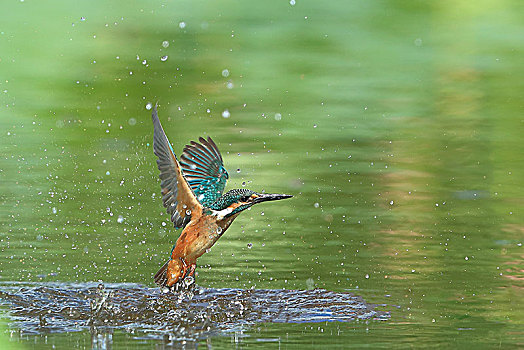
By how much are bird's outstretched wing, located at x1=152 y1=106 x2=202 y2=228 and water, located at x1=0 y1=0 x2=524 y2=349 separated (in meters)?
0.45

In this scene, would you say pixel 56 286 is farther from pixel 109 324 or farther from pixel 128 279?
pixel 109 324

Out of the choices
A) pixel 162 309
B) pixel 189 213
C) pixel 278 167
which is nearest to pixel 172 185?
pixel 189 213

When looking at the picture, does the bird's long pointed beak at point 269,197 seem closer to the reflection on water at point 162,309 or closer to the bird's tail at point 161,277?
the reflection on water at point 162,309

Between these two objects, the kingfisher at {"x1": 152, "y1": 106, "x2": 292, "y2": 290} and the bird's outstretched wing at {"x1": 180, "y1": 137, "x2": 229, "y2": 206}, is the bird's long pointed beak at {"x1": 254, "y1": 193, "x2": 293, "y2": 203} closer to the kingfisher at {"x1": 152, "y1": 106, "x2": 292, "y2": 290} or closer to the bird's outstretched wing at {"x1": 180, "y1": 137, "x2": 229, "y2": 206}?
the kingfisher at {"x1": 152, "y1": 106, "x2": 292, "y2": 290}

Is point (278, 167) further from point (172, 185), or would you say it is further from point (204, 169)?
point (172, 185)

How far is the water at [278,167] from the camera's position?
567 centimetres

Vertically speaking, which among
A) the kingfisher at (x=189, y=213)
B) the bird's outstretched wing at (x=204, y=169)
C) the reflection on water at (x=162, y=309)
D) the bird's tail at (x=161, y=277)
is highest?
the bird's outstretched wing at (x=204, y=169)

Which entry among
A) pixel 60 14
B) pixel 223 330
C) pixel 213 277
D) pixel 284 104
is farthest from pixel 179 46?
pixel 223 330

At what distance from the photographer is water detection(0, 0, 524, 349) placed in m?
5.67

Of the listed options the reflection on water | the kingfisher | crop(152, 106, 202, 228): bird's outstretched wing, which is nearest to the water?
the reflection on water

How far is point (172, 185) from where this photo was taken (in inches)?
231

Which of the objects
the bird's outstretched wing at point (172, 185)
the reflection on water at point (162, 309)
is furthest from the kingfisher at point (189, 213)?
the reflection on water at point (162, 309)

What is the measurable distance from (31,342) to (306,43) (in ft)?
35.9

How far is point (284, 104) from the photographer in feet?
38.5
